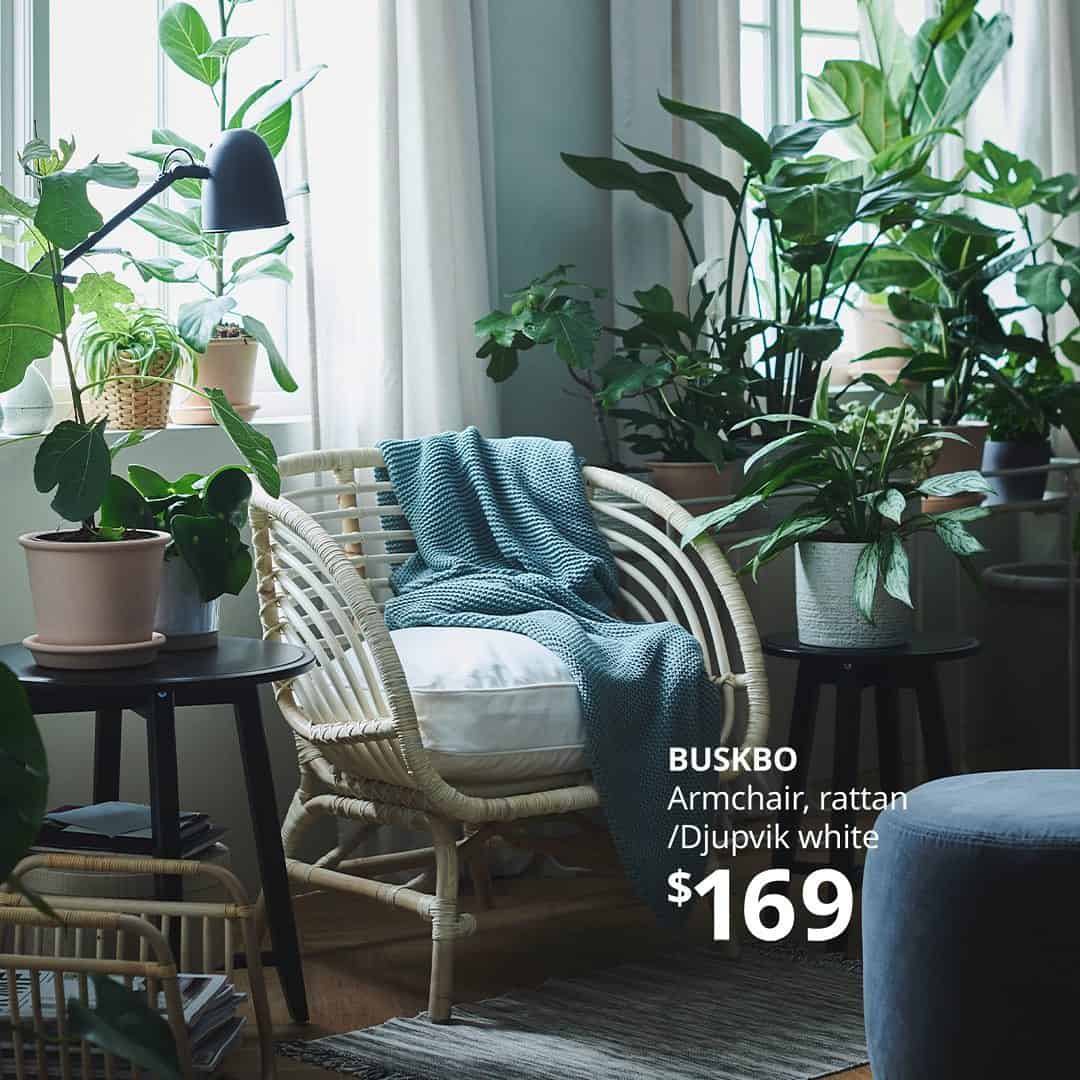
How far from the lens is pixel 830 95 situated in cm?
347

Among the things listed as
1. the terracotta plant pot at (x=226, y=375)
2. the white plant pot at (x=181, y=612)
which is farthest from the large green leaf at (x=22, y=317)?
the terracotta plant pot at (x=226, y=375)

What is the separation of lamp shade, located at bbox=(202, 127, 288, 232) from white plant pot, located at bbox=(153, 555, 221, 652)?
1.55 feet

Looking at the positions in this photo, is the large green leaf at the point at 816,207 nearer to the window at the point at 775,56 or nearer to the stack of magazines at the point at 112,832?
the window at the point at 775,56

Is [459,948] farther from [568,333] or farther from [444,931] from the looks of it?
[568,333]

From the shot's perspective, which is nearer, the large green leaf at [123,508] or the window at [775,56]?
the large green leaf at [123,508]

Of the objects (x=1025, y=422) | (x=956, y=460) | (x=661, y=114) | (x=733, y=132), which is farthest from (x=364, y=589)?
(x=1025, y=422)

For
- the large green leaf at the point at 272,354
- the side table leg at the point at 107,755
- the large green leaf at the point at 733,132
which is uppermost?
the large green leaf at the point at 733,132

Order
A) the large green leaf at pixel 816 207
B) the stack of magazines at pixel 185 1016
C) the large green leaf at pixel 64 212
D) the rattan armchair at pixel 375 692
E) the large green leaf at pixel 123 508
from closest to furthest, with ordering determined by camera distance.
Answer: the stack of magazines at pixel 185 1016, the large green leaf at pixel 64 212, the large green leaf at pixel 123 508, the rattan armchair at pixel 375 692, the large green leaf at pixel 816 207

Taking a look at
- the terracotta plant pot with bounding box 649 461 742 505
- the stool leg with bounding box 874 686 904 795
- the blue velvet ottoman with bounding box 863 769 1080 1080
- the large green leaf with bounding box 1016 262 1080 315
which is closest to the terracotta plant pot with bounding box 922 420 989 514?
the large green leaf with bounding box 1016 262 1080 315

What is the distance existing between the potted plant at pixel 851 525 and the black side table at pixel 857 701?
0.04 meters

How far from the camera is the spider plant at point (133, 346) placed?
2566 mm

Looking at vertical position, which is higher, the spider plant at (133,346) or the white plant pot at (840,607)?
the spider plant at (133,346)

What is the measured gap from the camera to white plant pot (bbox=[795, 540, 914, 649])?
2512mm

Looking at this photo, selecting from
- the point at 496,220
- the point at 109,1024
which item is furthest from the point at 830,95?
the point at 109,1024
